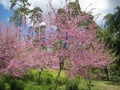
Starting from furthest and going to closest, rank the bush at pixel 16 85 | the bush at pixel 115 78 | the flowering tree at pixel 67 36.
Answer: the bush at pixel 115 78 → the bush at pixel 16 85 → the flowering tree at pixel 67 36

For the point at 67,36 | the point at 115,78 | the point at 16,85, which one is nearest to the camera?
the point at 67,36

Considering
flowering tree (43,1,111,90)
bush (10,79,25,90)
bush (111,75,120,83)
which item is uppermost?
flowering tree (43,1,111,90)

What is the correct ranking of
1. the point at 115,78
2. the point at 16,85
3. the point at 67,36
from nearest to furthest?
the point at 67,36, the point at 16,85, the point at 115,78

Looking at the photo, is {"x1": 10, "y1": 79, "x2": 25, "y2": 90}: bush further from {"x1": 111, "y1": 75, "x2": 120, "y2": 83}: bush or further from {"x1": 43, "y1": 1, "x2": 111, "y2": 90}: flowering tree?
{"x1": 111, "y1": 75, "x2": 120, "y2": 83}: bush

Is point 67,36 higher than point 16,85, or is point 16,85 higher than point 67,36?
point 67,36

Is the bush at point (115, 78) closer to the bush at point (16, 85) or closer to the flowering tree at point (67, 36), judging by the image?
the bush at point (16, 85)

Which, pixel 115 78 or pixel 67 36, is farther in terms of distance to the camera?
pixel 115 78

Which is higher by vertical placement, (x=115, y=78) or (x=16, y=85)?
(x=16, y=85)

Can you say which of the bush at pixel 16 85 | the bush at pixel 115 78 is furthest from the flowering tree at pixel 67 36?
the bush at pixel 115 78

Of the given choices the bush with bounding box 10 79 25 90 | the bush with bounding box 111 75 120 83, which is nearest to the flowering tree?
the bush with bounding box 10 79 25 90

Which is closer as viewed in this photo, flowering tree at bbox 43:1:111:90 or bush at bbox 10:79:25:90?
flowering tree at bbox 43:1:111:90

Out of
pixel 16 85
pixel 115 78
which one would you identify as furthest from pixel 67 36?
pixel 115 78

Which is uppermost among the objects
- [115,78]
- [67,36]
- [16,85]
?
[67,36]

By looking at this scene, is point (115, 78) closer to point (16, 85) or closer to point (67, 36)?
point (16, 85)
